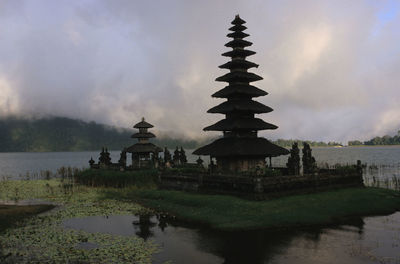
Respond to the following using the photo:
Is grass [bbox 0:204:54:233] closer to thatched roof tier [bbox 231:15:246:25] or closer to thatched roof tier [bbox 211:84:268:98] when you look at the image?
thatched roof tier [bbox 211:84:268:98]

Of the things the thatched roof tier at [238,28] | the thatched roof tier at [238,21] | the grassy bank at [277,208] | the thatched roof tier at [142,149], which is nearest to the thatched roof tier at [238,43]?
the thatched roof tier at [238,28]

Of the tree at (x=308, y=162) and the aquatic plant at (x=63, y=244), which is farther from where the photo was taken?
the tree at (x=308, y=162)

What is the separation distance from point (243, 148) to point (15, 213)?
20.4 metres

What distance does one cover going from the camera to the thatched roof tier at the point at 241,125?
35.6 metres

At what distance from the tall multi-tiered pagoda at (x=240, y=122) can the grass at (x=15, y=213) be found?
1635cm

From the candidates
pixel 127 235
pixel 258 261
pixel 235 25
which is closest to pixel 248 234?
pixel 258 261

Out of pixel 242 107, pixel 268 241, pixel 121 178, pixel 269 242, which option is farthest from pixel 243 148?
pixel 121 178

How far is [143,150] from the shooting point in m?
54.8

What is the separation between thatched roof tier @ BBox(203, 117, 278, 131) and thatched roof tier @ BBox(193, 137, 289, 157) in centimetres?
130

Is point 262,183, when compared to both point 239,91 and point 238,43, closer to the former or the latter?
point 239,91

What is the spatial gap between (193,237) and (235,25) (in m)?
28.0

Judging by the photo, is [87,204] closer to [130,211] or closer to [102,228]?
[130,211]

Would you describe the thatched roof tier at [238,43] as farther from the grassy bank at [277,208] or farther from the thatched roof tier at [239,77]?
the grassy bank at [277,208]

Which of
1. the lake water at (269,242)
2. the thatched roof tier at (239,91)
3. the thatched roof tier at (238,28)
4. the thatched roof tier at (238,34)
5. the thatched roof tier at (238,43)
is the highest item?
the thatched roof tier at (238,28)
